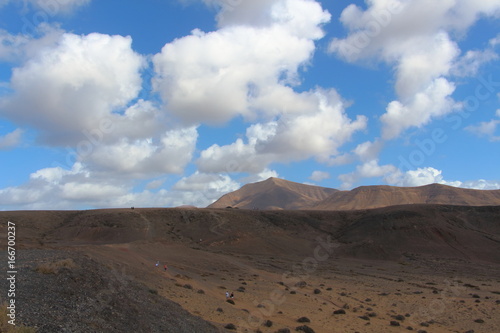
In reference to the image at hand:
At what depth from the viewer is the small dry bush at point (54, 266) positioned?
45.9 feet

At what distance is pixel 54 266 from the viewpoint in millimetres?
14328

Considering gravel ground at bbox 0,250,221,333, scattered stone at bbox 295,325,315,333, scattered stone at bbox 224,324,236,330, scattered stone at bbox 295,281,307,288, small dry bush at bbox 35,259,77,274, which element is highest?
small dry bush at bbox 35,259,77,274

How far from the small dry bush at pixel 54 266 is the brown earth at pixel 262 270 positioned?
0.08m

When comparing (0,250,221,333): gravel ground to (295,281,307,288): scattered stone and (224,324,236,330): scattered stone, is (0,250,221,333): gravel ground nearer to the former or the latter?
(224,324,236,330): scattered stone

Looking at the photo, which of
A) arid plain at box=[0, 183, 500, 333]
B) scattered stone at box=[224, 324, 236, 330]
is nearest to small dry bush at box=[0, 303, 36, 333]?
arid plain at box=[0, 183, 500, 333]

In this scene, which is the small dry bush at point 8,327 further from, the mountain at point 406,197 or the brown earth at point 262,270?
the mountain at point 406,197

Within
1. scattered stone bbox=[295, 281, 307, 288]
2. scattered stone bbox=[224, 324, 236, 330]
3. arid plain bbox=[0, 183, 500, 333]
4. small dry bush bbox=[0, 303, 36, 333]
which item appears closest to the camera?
small dry bush bbox=[0, 303, 36, 333]

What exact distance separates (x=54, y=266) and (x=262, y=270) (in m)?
30.1

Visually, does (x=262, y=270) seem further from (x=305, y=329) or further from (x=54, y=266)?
(x=54, y=266)

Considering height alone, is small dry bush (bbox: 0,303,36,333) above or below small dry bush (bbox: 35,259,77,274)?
below

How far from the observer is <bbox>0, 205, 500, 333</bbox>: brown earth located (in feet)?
44.4

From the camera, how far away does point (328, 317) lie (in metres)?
22.9

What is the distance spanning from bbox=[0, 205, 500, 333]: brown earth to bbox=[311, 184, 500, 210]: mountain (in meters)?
90.8

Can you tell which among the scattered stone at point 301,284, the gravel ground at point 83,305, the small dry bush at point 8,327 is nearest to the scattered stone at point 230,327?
the gravel ground at point 83,305
